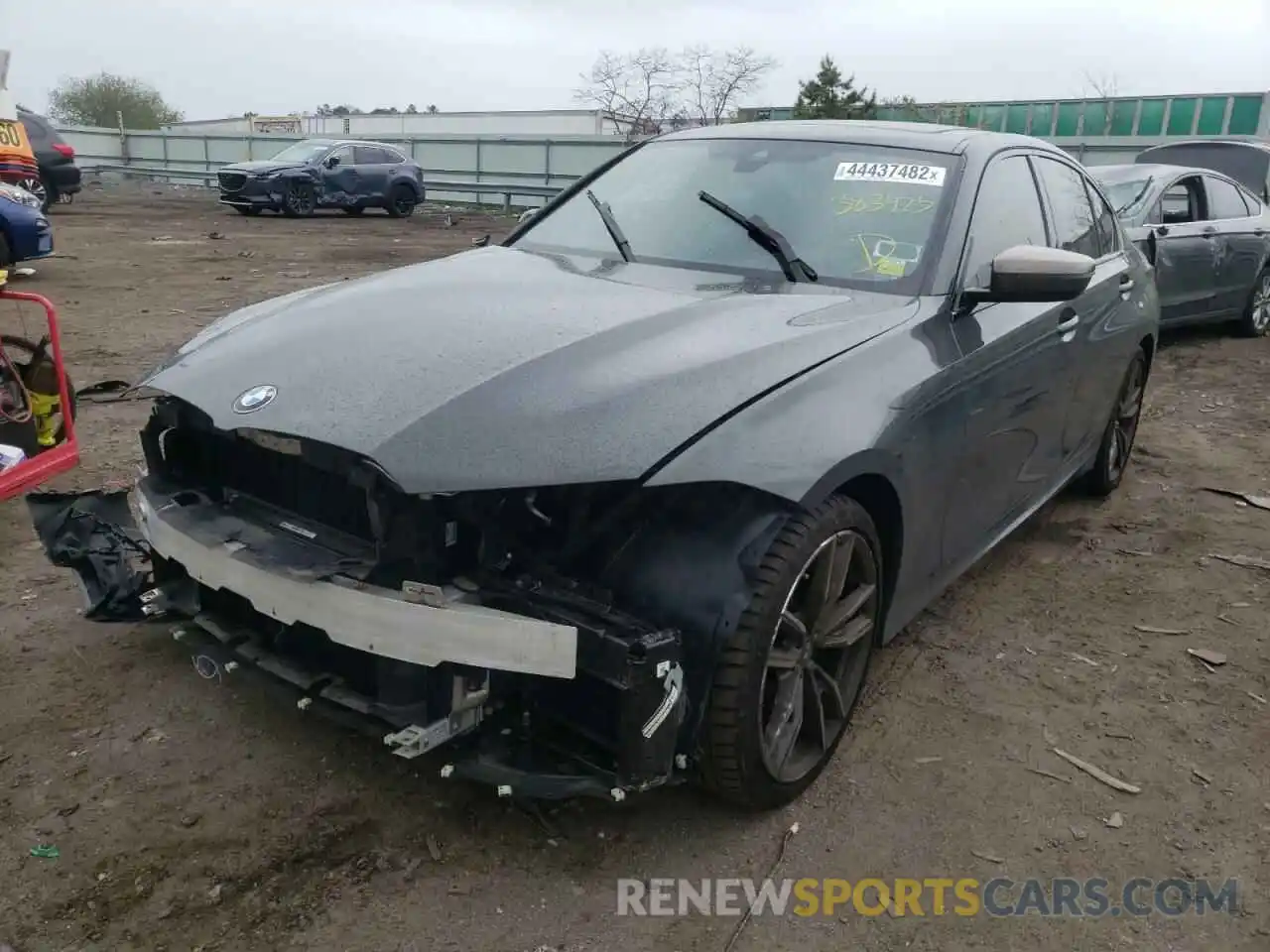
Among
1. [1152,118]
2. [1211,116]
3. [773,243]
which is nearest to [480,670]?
[773,243]

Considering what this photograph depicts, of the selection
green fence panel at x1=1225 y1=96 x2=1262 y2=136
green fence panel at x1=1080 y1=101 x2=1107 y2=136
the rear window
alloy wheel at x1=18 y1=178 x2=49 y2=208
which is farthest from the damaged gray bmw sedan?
green fence panel at x1=1080 y1=101 x2=1107 y2=136

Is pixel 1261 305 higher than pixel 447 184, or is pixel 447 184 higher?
pixel 447 184

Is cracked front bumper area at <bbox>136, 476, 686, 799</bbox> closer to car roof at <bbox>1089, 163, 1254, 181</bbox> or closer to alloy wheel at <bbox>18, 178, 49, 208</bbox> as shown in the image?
car roof at <bbox>1089, 163, 1254, 181</bbox>

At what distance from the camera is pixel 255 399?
2.37 m

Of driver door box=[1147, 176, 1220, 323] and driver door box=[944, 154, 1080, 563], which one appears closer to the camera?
driver door box=[944, 154, 1080, 563]

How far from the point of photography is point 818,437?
2359 millimetres

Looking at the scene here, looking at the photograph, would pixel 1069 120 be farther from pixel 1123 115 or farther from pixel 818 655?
pixel 818 655

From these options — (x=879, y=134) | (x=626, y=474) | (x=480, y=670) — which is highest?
(x=879, y=134)

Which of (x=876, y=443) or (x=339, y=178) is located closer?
(x=876, y=443)

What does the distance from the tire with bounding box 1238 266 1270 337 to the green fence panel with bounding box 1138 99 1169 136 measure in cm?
1791

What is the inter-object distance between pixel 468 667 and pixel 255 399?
0.80 metres

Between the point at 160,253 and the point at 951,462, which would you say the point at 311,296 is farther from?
the point at 160,253

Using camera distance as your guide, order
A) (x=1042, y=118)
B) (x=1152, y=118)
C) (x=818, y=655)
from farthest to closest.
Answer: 1. (x=1042, y=118)
2. (x=1152, y=118)
3. (x=818, y=655)

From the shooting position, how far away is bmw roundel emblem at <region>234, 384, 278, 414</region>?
2338 millimetres
